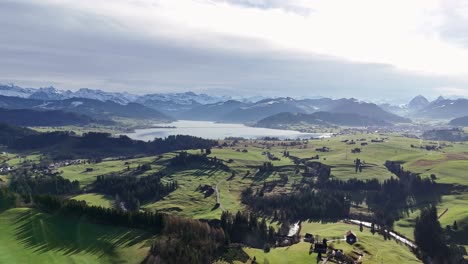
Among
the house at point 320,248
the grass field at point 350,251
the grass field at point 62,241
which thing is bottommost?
the grass field at point 350,251

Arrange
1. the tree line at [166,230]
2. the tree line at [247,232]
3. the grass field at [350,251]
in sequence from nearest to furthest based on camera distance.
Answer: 1. the tree line at [166,230]
2. the grass field at [350,251]
3. the tree line at [247,232]

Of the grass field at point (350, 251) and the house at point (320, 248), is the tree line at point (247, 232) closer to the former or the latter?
the grass field at point (350, 251)

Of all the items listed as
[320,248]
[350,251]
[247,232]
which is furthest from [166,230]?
[350,251]

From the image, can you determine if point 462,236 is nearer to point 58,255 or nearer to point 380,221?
point 380,221

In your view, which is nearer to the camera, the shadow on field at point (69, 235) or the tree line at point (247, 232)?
the shadow on field at point (69, 235)

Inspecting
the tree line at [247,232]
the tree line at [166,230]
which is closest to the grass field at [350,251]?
the tree line at [166,230]

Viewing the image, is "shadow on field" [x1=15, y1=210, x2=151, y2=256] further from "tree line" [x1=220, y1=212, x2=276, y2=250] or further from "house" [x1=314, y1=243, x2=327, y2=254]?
"house" [x1=314, y1=243, x2=327, y2=254]

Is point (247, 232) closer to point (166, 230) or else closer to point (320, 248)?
point (320, 248)

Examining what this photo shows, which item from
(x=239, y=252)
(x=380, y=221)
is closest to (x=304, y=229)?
(x=380, y=221)
